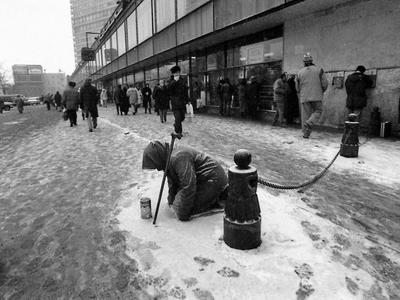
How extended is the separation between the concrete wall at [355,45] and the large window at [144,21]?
13302 mm

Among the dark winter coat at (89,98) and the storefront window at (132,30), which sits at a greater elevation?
the storefront window at (132,30)

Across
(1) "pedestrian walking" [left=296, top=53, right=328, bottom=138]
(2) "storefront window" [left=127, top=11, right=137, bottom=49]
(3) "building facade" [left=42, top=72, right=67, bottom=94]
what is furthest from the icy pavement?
(3) "building facade" [left=42, top=72, right=67, bottom=94]

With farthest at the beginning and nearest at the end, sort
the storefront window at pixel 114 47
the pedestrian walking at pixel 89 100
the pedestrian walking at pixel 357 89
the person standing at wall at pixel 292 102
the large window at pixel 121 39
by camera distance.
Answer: the storefront window at pixel 114 47, the large window at pixel 121 39, the pedestrian walking at pixel 89 100, the person standing at wall at pixel 292 102, the pedestrian walking at pixel 357 89

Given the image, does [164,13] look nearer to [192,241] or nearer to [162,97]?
[162,97]

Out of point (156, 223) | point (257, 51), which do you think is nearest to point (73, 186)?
point (156, 223)

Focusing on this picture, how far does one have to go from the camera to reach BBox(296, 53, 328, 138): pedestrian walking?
8.29m

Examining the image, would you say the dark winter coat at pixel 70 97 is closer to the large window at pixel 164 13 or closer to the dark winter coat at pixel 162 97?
the dark winter coat at pixel 162 97

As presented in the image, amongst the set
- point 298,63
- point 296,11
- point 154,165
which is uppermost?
point 296,11

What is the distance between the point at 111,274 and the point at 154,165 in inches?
43.8

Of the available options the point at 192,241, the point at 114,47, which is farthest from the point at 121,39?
the point at 192,241

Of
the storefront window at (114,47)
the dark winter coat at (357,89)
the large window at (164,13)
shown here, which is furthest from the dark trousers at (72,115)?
the storefront window at (114,47)

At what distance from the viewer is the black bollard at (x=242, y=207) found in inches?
112

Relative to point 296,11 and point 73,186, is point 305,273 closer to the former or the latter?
point 73,186

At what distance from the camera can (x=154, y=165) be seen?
11.1 ft
